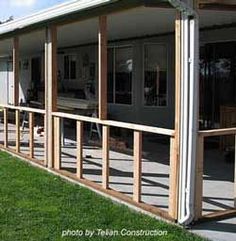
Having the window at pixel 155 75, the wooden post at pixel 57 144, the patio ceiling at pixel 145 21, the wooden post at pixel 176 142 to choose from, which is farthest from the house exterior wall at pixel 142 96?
the wooden post at pixel 176 142

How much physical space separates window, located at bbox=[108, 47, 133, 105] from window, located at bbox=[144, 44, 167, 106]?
666 millimetres

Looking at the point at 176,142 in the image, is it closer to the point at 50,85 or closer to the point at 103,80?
the point at 103,80

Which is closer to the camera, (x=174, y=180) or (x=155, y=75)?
(x=174, y=180)

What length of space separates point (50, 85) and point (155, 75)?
18.7 ft

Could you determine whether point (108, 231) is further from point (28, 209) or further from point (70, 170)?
point (70, 170)

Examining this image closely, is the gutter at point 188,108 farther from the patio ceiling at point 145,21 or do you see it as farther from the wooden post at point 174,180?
the patio ceiling at point 145,21

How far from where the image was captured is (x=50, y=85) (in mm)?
9508

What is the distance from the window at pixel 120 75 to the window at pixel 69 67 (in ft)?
10.3

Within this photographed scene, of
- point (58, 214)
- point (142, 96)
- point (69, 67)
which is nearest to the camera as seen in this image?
point (58, 214)

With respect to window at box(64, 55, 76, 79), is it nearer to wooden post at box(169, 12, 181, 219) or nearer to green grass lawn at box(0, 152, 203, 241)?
green grass lawn at box(0, 152, 203, 241)

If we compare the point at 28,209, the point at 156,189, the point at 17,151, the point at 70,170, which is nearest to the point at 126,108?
the point at 17,151

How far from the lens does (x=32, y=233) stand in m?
5.85

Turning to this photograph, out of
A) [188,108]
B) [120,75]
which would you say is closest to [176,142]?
[188,108]

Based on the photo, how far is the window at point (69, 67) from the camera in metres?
19.4
